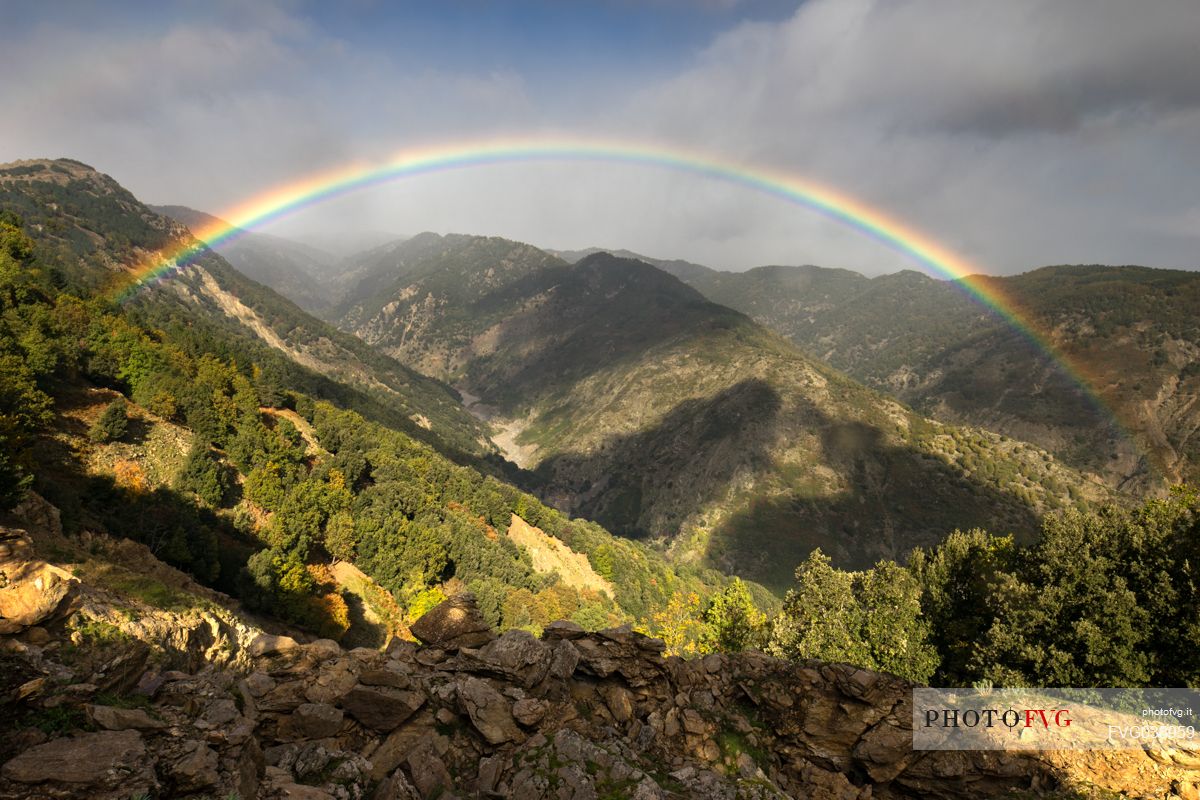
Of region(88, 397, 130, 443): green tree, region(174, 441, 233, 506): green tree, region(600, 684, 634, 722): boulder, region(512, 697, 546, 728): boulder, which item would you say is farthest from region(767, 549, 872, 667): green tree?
region(88, 397, 130, 443): green tree

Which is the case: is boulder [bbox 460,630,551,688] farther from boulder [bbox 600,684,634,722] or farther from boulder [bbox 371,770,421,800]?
boulder [bbox 371,770,421,800]

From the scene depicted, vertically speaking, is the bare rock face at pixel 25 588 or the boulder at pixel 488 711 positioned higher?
the bare rock face at pixel 25 588

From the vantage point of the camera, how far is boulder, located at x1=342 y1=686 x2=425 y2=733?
16875 millimetres

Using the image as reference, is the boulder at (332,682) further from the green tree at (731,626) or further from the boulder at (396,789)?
the green tree at (731,626)

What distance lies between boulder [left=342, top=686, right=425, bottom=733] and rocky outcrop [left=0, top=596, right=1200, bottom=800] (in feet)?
0.16

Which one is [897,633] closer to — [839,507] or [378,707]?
[378,707]

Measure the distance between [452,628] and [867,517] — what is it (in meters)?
183

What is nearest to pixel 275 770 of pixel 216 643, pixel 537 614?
pixel 216 643

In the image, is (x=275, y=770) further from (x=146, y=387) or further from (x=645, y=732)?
(x=146, y=387)

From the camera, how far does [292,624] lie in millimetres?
37188

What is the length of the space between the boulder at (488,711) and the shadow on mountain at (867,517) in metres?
150

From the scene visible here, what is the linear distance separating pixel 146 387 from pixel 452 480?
154ft

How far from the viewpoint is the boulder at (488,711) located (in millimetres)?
17875

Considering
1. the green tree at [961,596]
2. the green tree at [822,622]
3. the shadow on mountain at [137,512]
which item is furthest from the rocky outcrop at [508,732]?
the shadow on mountain at [137,512]
